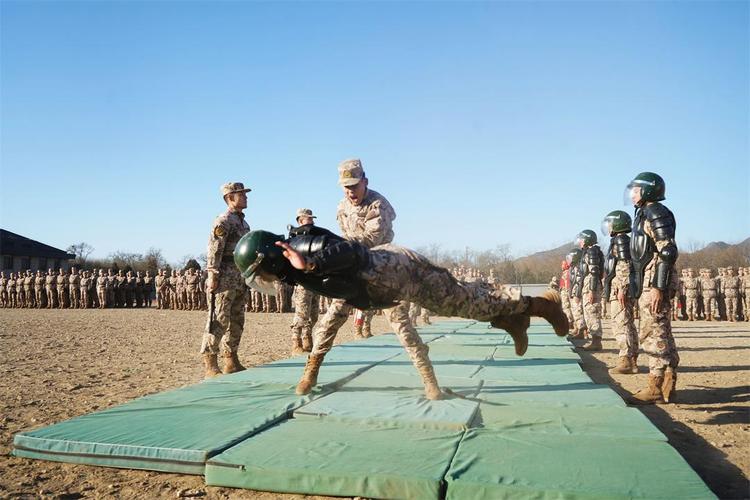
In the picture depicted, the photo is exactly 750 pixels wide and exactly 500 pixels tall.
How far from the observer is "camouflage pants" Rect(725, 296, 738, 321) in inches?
836

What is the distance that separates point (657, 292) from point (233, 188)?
5.03m

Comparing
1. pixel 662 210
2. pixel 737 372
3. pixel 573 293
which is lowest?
pixel 737 372

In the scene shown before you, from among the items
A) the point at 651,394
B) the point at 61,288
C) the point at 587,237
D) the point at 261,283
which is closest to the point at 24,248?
the point at 61,288

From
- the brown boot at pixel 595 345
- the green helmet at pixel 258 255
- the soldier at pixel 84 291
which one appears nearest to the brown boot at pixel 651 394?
the green helmet at pixel 258 255

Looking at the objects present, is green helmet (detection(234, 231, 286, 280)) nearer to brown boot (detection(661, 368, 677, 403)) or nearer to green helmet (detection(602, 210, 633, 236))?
brown boot (detection(661, 368, 677, 403))

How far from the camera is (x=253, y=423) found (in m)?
3.79

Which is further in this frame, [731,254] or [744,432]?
[731,254]

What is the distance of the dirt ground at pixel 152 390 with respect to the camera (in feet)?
10.3

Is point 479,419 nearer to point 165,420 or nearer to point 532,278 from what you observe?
point 165,420

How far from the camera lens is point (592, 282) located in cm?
1075

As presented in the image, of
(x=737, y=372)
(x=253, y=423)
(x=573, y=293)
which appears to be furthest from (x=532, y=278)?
(x=253, y=423)

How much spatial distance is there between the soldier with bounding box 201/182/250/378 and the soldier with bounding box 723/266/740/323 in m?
21.6

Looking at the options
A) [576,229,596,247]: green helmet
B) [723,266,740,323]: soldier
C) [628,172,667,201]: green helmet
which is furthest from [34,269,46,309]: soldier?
[723,266,740,323]: soldier

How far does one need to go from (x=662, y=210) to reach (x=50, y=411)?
642cm
